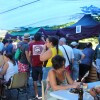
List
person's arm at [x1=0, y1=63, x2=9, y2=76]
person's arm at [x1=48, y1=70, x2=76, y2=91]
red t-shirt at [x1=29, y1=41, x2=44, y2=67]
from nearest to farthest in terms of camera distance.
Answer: person's arm at [x1=48, y1=70, x2=76, y2=91] < person's arm at [x1=0, y1=63, x2=9, y2=76] < red t-shirt at [x1=29, y1=41, x2=44, y2=67]

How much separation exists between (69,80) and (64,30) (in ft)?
19.4

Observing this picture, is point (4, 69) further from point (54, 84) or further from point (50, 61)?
point (54, 84)

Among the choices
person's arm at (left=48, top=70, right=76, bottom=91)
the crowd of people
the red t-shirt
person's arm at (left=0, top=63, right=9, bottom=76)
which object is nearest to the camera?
person's arm at (left=48, top=70, right=76, bottom=91)

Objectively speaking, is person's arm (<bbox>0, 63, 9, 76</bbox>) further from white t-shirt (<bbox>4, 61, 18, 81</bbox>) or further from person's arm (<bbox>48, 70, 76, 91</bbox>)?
person's arm (<bbox>48, 70, 76, 91</bbox>)

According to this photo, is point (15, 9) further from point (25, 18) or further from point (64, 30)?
point (64, 30)

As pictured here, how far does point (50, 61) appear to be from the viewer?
617 centimetres

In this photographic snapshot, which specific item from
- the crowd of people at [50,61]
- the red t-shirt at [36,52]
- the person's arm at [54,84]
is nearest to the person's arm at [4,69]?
the crowd of people at [50,61]

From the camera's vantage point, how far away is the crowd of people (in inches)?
189

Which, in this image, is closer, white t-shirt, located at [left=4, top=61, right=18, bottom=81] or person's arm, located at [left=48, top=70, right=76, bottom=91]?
person's arm, located at [left=48, top=70, right=76, bottom=91]

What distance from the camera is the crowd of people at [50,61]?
4.80 m

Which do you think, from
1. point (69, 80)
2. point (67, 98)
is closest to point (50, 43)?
point (69, 80)

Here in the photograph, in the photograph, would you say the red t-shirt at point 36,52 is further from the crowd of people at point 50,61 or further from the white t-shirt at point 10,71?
the white t-shirt at point 10,71

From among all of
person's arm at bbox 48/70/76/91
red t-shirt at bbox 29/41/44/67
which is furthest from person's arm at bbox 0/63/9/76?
person's arm at bbox 48/70/76/91

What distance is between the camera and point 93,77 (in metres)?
9.92
